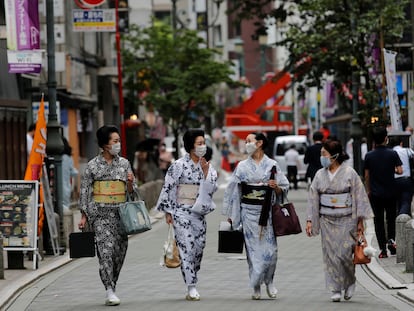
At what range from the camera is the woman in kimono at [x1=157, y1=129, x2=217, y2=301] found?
14.6 m

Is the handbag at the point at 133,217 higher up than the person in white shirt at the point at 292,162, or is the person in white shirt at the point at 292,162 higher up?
the handbag at the point at 133,217

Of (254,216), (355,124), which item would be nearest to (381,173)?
(254,216)

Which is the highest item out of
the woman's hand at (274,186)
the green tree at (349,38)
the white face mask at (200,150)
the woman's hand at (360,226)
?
the green tree at (349,38)

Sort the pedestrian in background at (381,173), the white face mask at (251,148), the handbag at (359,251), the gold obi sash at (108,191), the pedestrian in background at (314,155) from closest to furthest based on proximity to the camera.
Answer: the handbag at (359,251)
the gold obi sash at (108,191)
the white face mask at (251,148)
the pedestrian in background at (381,173)
the pedestrian in background at (314,155)

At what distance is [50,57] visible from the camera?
2198 centimetres

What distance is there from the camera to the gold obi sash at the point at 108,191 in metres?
14.4

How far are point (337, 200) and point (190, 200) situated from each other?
1.64 meters

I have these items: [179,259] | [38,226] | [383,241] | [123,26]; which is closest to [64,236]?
[38,226]

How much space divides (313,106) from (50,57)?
69558mm

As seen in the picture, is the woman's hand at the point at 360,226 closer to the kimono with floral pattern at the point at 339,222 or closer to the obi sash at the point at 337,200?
the kimono with floral pattern at the point at 339,222

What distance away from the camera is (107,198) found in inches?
566

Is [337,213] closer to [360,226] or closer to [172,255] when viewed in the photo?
[360,226]

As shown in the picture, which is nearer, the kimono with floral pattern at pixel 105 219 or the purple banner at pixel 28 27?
the kimono with floral pattern at pixel 105 219

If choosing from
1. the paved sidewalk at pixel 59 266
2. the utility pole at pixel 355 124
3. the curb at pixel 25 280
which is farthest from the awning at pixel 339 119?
the paved sidewalk at pixel 59 266
